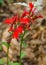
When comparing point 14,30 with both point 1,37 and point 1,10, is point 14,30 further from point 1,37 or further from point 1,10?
point 1,10

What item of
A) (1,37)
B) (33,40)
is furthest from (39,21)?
(1,37)

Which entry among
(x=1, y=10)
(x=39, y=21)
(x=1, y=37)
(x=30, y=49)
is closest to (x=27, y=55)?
(x=30, y=49)

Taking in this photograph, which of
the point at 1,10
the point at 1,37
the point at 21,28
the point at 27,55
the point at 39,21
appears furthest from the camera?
the point at 1,10

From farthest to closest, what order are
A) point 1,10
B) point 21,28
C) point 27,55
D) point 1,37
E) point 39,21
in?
point 1,10, point 39,21, point 1,37, point 27,55, point 21,28

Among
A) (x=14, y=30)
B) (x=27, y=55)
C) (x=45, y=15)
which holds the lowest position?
(x=27, y=55)

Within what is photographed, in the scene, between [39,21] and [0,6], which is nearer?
[39,21]

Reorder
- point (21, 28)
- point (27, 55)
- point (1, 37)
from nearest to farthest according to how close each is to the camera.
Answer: point (21, 28) < point (27, 55) < point (1, 37)

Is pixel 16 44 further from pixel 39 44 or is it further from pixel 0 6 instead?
pixel 0 6

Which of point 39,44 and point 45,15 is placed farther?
point 45,15

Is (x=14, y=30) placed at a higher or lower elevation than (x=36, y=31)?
higher

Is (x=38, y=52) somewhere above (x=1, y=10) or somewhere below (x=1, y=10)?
below
